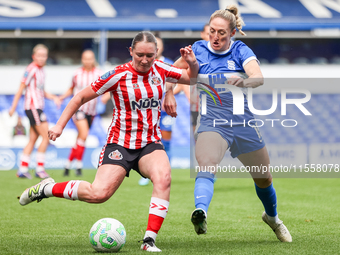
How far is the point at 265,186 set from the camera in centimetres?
391

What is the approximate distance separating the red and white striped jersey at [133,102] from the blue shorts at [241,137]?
1.34 ft

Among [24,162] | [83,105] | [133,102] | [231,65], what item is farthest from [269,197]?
[24,162]

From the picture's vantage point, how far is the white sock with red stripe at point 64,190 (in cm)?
362

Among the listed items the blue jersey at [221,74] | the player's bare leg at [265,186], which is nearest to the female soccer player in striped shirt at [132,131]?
the blue jersey at [221,74]

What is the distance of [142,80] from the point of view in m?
3.73

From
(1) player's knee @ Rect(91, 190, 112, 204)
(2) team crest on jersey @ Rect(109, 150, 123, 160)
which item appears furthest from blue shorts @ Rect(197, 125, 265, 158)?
(1) player's knee @ Rect(91, 190, 112, 204)

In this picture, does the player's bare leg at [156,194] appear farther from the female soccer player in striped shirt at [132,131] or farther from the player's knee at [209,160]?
the player's knee at [209,160]

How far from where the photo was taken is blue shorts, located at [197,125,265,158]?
12.1 ft

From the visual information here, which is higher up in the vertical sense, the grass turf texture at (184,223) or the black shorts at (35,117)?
the black shorts at (35,117)

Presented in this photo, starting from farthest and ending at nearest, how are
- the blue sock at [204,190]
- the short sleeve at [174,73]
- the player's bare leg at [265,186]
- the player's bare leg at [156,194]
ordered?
the short sleeve at [174,73] < the player's bare leg at [265,186] < the player's bare leg at [156,194] < the blue sock at [204,190]

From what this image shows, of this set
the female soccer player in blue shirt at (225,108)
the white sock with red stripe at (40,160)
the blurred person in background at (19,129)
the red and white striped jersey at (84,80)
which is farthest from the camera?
the blurred person in background at (19,129)

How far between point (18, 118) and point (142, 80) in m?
8.99

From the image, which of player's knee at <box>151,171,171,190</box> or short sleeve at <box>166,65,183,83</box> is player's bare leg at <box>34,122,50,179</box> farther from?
player's knee at <box>151,171,171,190</box>

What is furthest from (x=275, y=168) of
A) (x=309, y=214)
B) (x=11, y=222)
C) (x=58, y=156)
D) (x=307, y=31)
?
(x=307, y=31)
